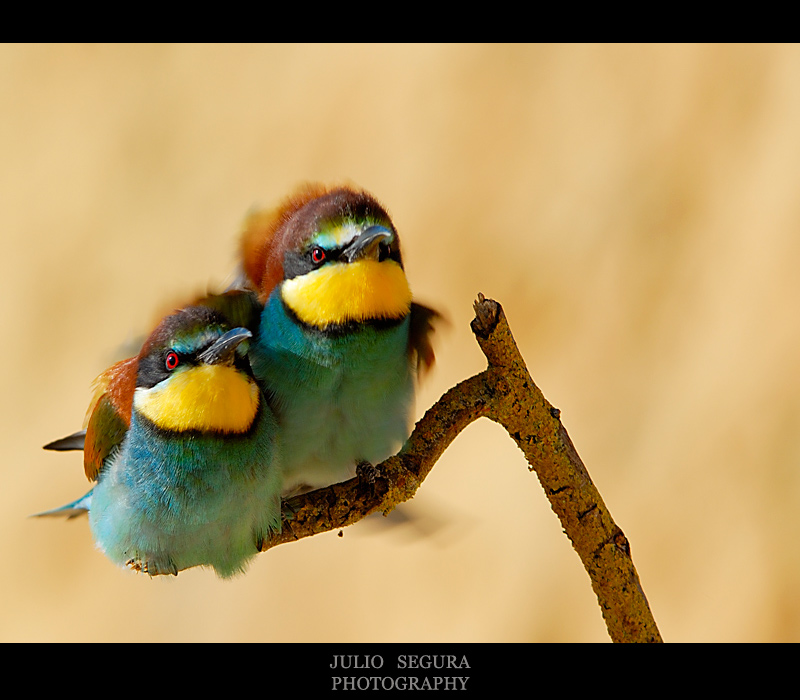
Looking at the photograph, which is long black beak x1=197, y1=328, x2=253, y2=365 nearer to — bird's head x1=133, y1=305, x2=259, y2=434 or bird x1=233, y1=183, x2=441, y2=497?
bird's head x1=133, y1=305, x2=259, y2=434

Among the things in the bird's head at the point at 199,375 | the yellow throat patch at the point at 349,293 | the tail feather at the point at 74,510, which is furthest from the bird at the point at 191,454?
the tail feather at the point at 74,510

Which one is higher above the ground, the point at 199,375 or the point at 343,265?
the point at 343,265

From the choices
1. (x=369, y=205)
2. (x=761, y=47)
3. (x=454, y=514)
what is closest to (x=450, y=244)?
(x=454, y=514)

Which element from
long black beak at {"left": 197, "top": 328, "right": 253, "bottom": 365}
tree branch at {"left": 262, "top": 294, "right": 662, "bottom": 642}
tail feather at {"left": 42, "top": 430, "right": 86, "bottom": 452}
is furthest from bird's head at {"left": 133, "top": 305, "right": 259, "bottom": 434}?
tail feather at {"left": 42, "top": 430, "right": 86, "bottom": 452}

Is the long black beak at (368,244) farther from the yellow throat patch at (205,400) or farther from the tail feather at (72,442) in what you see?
the tail feather at (72,442)

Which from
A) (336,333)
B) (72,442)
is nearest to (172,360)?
(336,333)

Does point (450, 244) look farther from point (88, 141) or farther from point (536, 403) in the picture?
point (536, 403)

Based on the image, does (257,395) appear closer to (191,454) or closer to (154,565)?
(191,454)
